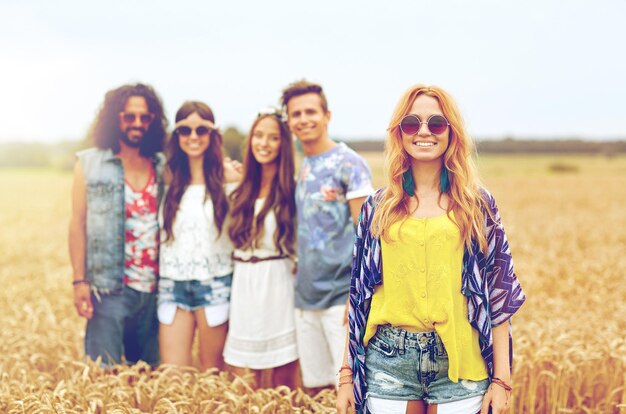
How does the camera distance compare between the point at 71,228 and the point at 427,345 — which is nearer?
the point at 427,345

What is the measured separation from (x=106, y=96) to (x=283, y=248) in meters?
1.98

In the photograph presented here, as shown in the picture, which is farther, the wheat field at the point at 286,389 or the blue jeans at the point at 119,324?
the blue jeans at the point at 119,324

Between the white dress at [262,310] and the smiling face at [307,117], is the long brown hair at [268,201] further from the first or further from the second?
the smiling face at [307,117]

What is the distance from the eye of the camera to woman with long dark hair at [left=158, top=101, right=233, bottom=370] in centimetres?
493

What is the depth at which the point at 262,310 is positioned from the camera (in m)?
4.89

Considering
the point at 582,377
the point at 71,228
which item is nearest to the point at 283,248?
the point at 71,228

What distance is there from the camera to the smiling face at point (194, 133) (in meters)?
5.01

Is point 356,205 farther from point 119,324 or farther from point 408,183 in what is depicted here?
point 119,324

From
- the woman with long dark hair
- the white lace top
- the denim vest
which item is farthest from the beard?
the white lace top

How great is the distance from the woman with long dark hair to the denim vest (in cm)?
30

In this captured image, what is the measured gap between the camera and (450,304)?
2.89 m

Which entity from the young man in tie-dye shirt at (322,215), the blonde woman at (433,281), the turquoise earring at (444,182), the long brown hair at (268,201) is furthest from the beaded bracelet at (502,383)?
the long brown hair at (268,201)

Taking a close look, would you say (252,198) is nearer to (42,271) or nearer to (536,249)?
(42,271)

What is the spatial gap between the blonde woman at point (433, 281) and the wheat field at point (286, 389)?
15.6 inches
